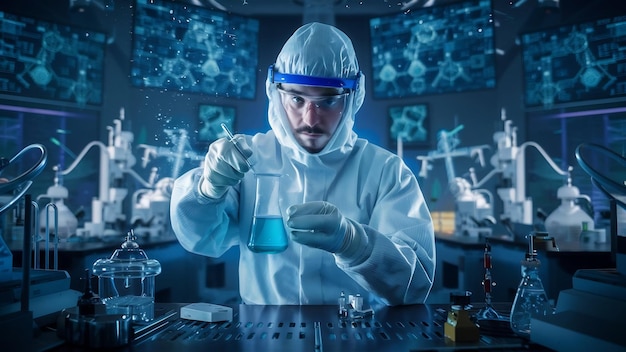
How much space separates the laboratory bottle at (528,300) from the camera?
3.23 feet

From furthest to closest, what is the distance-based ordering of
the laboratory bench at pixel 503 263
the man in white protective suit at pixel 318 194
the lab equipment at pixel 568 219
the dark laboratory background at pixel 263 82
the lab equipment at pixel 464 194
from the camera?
1. the lab equipment at pixel 464 194
2. the lab equipment at pixel 568 219
3. the laboratory bench at pixel 503 263
4. the dark laboratory background at pixel 263 82
5. the man in white protective suit at pixel 318 194

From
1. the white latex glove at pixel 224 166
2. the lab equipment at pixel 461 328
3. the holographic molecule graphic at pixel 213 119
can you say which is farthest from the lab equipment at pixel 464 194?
the lab equipment at pixel 461 328

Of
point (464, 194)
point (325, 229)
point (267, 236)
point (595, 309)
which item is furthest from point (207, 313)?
point (464, 194)

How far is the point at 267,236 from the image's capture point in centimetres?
125

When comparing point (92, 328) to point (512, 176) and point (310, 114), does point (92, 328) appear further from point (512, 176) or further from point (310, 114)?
point (512, 176)

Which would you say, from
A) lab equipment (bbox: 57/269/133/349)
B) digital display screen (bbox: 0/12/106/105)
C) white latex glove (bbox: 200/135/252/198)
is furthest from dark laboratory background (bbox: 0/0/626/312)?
lab equipment (bbox: 57/269/133/349)

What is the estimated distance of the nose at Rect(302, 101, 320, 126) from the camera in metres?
1.51

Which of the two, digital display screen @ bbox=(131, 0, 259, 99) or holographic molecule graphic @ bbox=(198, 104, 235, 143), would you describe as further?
holographic molecule graphic @ bbox=(198, 104, 235, 143)

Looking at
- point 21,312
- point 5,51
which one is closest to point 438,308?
point 21,312

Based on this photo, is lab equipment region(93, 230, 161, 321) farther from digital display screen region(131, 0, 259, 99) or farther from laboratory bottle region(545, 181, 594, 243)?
laboratory bottle region(545, 181, 594, 243)

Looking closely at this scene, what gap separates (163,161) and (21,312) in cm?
245

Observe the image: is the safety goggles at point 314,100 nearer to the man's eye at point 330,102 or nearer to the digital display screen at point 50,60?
the man's eye at point 330,102

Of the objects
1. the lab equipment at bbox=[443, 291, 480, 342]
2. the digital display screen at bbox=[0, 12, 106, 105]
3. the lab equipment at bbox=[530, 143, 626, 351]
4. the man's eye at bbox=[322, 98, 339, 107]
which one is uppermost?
the digital display screen at bbox=[0, 12, 106, 105]

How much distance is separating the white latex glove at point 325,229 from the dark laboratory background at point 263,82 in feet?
4.05
